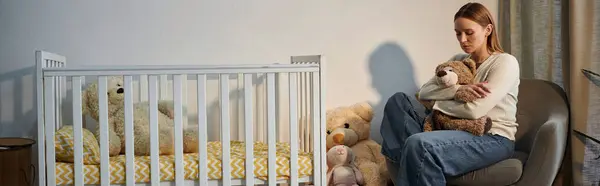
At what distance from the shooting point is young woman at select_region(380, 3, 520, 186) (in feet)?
7.36

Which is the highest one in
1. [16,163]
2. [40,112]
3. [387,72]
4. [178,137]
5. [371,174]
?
[387,72]

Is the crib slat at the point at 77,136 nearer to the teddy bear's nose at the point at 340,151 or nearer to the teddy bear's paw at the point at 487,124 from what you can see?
the teddy bear's nose at the point at 340,151

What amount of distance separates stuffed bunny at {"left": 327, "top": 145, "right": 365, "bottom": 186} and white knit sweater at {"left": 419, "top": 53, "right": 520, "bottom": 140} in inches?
21.3

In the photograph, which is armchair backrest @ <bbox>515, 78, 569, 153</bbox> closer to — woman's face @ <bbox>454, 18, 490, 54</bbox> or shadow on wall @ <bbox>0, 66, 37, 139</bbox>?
woman's face @ <bbox>454, 18, 490, 54</bbox>

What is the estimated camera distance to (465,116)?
2379 millimetres

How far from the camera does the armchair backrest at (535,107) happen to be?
8.25ft

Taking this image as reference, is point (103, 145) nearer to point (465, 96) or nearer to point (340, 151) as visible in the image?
point (340, 151)

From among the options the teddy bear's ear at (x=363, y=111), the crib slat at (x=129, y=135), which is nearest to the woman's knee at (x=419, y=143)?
the teddy bear's ear at (x=363, y=111)

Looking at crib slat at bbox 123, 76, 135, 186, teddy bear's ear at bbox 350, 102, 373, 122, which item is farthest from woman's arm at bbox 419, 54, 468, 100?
crib slat at bbox 123, 76, 135, 186

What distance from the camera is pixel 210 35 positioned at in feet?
10.3

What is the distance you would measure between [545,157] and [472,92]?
0.34m

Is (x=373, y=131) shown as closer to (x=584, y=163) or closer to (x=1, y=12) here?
(x=584, y=163)

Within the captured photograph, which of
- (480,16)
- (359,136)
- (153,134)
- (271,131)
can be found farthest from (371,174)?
(153,134)

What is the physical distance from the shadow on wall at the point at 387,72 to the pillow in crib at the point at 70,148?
1.47 metres
